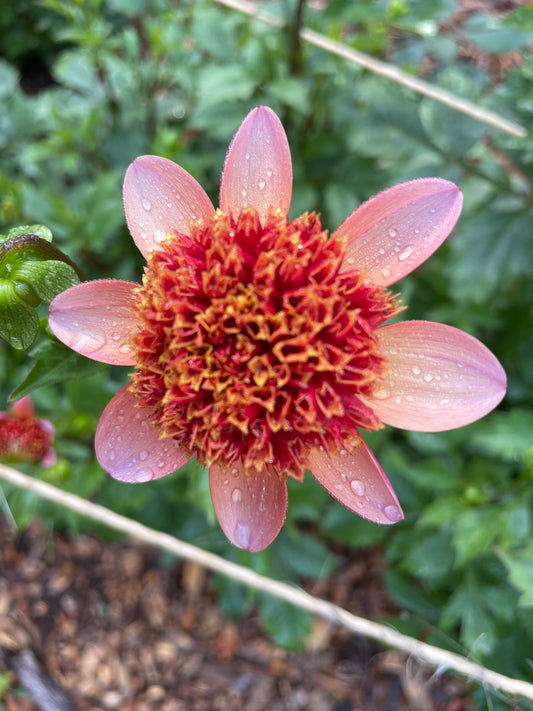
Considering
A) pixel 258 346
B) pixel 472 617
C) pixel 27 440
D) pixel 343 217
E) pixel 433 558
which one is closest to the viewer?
pixel 258 346

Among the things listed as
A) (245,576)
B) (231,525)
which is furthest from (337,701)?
(231,525)

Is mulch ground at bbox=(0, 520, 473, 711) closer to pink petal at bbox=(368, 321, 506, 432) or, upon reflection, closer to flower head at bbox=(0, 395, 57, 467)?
flower head at bbox=(0, 395, 57, 467)

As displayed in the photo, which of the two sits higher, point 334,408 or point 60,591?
point 334,408

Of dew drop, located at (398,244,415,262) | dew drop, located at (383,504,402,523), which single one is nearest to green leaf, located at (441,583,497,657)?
dew drop, located at (383,504,402,523)

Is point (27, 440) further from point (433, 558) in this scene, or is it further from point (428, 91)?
point (428, 91)

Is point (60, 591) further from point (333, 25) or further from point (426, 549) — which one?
point (333, 25)

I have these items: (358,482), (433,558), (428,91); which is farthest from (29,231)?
(433,558)
